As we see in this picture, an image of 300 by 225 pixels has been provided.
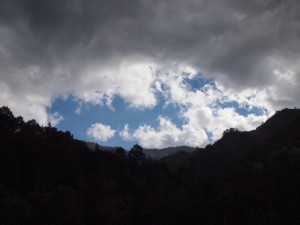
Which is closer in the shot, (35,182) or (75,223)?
(75,223)

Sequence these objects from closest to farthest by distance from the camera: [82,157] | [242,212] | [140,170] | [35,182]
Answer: [242,212], [35,182], [82,157], [140,170]

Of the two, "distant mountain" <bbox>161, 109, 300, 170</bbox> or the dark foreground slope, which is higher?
"distant mountain" <bbox>161, 109, 300, 170</bbox>

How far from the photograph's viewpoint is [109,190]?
249 ft

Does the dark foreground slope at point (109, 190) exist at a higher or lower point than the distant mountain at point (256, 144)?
lower

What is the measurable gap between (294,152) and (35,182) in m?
78.1

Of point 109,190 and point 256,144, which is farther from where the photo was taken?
point 256,144

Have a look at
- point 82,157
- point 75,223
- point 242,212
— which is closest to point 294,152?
point 242,212

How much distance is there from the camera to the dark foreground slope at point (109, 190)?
58875mm

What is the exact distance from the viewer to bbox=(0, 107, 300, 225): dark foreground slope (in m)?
58.9

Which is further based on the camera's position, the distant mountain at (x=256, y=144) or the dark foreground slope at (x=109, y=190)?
the distant mountain at (x=256, y=144)

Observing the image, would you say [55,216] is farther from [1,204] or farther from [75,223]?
[1,204]

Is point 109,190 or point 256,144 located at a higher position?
point 256,144

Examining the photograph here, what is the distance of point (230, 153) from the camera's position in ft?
563

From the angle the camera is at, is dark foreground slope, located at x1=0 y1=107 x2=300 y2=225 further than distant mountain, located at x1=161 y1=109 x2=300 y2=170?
No
